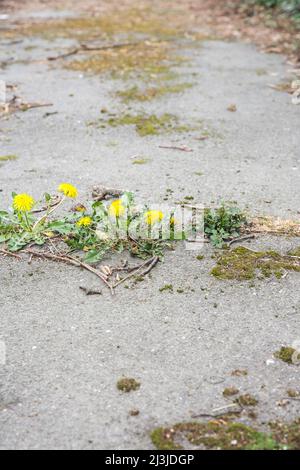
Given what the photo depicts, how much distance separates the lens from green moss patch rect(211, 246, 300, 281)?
345 cm

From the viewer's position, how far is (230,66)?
7891 mm

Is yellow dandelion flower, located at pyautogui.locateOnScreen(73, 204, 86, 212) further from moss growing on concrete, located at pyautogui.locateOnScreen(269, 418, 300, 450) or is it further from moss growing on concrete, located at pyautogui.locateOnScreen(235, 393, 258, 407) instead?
moss growing on concrete, located at pyautogui.locateOnScreen(269, 418, 300, 450)

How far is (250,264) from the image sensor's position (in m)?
3.53

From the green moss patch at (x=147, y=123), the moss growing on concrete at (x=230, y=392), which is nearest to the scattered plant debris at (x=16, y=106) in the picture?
the green moss patch at (x=147, y=123)

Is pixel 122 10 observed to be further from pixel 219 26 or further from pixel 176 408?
pixel 176 408

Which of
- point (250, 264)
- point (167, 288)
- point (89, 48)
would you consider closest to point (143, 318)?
point (167, 288)

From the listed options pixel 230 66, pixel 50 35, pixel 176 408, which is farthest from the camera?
pixel 50 35

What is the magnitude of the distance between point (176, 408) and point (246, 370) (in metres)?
0.41

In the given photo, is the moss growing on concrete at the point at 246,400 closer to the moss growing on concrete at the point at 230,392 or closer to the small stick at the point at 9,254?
the moss growing on concrete at the point at 230,392

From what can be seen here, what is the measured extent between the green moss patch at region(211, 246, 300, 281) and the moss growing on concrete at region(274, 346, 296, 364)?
634mm

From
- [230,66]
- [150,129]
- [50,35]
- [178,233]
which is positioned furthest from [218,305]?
[50,35]

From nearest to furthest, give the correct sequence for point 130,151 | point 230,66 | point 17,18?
point 130,151 → point 230,66 → point 17,18

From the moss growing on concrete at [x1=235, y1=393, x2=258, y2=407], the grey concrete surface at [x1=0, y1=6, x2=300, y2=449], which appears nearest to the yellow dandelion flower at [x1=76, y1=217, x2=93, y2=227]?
the grey concrete surface at [x1=0, y1=6, x2=300, y2=449]

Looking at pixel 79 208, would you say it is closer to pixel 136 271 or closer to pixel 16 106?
pixel 136 271
